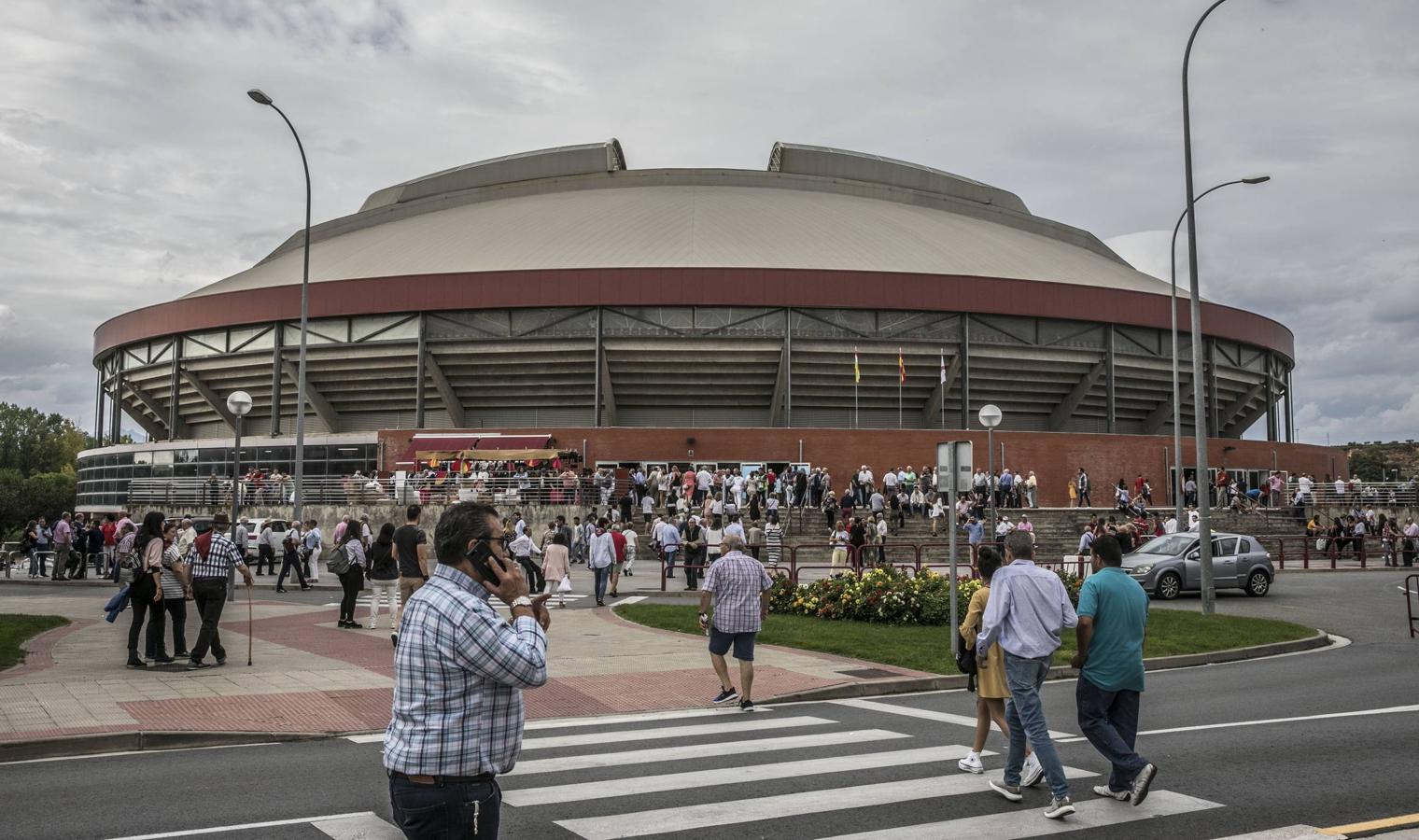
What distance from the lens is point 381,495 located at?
1547 inches

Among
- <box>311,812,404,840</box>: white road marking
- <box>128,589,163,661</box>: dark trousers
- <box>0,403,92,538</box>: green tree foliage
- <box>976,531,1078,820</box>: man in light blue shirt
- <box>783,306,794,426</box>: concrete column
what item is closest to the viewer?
<box>311,812,404,840</box>: white road marking

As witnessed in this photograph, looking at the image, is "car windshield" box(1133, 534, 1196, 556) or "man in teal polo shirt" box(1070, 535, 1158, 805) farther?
"car windshield" box(1133, 534, 1196, 556)

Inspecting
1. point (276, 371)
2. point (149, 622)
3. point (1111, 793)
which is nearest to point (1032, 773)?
point (1111, 793)

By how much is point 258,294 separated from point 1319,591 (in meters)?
41.6

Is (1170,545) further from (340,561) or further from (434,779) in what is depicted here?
(434,779)

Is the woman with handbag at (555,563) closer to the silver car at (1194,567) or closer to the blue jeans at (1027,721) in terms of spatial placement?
the silver car at (1194,567)

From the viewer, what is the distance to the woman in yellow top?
7.64m

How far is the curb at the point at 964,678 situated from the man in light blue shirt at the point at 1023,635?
4562 mm

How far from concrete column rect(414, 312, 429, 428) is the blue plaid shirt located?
145ft

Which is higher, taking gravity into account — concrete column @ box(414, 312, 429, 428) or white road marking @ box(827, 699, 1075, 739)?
concrete column @ box(414, 312, 429, 428)

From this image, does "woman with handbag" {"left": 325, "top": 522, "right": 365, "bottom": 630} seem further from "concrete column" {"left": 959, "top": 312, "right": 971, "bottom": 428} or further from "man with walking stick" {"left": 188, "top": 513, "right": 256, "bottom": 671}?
"concrete column" {"left": 959, "top": 312, "right": 971, "bottom": 428}

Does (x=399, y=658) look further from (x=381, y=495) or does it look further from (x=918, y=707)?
(x=381, y=495)

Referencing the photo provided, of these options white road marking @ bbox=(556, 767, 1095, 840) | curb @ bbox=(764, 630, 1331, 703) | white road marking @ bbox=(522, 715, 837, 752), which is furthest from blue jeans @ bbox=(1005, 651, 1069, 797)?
curb @ bbox=(764, 630, 1331, 703)

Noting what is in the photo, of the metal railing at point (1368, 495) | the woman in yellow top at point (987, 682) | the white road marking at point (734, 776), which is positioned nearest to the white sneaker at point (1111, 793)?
the woman in yellow top at point (987, 682)
